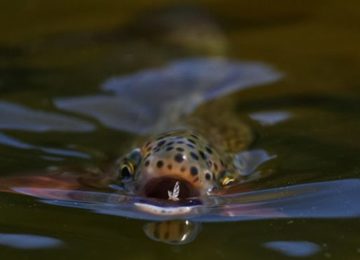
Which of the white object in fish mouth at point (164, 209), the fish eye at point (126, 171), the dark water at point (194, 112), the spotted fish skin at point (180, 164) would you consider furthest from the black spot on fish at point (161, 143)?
the white object in fish mouth at point (164, 209)

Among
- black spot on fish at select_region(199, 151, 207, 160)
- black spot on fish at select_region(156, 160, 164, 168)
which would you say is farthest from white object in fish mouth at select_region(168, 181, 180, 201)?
black spot on fish at select_region(199, 151, 207, 160)

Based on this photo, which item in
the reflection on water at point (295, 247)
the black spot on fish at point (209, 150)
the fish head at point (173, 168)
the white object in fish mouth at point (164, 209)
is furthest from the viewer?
the black spot on fish at point (209, 150)

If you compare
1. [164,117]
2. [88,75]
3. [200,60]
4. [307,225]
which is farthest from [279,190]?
[200,60]

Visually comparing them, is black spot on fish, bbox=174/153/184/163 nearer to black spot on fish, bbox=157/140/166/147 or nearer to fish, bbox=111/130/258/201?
fish, bbox=111/130/258/201

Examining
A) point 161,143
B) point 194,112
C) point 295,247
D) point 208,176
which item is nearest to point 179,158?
point 208,176

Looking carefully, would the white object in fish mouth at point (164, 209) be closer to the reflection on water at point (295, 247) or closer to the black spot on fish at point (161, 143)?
the reflection on water at point (295, 247)

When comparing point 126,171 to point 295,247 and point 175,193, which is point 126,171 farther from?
point 295,247
